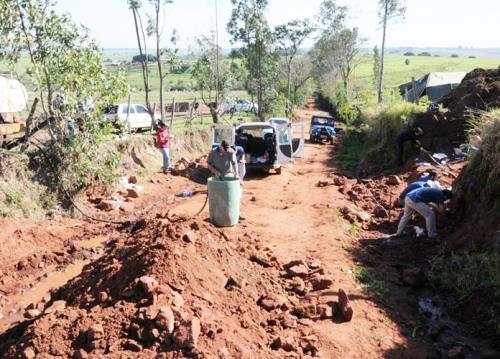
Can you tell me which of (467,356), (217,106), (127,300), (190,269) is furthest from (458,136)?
(217,106)

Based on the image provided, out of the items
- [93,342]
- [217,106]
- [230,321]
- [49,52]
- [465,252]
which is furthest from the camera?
[217,106]

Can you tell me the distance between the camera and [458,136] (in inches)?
586

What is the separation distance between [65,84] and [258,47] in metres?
21.7

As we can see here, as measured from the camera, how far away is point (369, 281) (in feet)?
24.8

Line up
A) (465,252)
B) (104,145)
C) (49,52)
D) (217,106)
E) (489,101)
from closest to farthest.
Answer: (465,252), (49,52), (104,145), (489,101), (217,106)

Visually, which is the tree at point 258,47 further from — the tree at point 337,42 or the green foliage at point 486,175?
the green foliage at point 486,175

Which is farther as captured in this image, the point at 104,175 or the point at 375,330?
the point at 104,175

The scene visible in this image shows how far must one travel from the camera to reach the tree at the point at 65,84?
36.3 ft

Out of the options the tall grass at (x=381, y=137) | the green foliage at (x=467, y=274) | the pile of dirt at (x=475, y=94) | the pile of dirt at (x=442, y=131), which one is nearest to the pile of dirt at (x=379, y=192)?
the pile of dirt at (x=442, y=131)

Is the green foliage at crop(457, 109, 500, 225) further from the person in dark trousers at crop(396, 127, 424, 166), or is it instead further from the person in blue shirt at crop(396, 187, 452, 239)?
the person in dark trousers at crop(396, 127, 424, 166)

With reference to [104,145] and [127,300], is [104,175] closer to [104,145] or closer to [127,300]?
[104,145]

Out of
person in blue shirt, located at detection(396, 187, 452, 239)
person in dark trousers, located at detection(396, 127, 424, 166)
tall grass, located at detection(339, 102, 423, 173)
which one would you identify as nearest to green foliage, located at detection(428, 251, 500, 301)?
person in blue shirt, located at detection(396, 187, 452, 239)

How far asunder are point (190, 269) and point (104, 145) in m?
8.33

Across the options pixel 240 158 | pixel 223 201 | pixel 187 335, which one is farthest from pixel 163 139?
pixel 187 335
